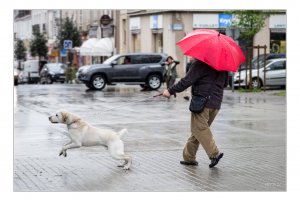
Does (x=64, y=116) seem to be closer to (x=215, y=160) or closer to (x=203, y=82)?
(x=203, y=82)

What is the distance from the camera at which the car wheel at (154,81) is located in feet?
118

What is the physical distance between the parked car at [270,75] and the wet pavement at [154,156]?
1118cm

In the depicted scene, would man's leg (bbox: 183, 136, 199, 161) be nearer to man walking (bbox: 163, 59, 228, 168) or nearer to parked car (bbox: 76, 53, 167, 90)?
man walking (bbox: 163, 59, 228, 168)

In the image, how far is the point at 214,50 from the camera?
33.9 feet

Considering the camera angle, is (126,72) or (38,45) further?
(38,45)

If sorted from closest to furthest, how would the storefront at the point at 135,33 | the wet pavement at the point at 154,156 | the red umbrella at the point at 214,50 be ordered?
the wet pavement at the point at 154,156 → the red umbrella at the point at 214,50 → the storefront at the point at 135,33

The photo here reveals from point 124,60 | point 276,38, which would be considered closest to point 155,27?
point 276,38

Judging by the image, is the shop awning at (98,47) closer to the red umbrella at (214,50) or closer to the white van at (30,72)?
the white van at (30,72)

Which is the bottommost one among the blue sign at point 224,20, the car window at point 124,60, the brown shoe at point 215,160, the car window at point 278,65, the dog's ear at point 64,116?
the brown shoe at point 215,160

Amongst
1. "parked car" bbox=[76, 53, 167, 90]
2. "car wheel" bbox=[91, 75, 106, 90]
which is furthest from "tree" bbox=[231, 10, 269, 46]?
"car wheel" bbox=[91, 75, 106, 90]

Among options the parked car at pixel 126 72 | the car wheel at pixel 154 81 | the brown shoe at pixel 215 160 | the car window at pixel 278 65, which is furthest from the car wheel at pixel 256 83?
the brown shoe at pixel 215 160

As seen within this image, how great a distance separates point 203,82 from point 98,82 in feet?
83.5

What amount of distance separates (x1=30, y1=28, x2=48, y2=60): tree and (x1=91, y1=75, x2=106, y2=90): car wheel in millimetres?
26379
